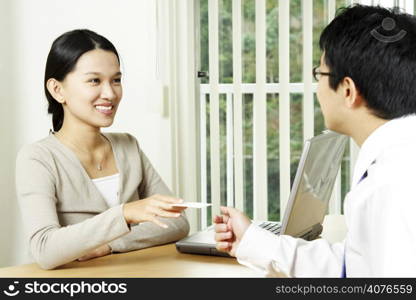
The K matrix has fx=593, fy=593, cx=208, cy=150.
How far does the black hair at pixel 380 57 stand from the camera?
4.25 feet

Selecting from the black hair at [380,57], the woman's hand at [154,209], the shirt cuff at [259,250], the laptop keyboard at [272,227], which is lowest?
the laptop keyboard at [272,227]

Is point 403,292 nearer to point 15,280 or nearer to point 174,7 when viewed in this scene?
point 15,280

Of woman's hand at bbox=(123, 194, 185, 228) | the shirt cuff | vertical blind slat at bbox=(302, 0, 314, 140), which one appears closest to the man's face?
the shirt cuff

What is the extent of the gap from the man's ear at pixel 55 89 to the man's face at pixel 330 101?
98 cm

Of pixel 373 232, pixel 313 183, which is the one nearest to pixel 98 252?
pixel 313 183

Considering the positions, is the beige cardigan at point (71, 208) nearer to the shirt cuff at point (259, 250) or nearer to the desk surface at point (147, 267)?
the desk surface at point (147, 267)

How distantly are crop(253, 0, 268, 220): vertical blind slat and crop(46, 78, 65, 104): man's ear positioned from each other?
1263 millimetres

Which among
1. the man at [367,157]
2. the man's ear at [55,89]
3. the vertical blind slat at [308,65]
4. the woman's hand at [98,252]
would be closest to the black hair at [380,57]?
the man at [367,157]

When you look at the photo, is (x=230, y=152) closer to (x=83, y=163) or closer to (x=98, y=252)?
(x=83, y=163)

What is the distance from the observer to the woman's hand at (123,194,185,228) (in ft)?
5.24

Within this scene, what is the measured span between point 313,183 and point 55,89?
95 cm

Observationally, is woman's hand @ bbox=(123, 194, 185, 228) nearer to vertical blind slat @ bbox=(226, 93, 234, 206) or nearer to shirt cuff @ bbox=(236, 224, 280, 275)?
shirt cuff @ bbox=(236, 224, 280, 275)

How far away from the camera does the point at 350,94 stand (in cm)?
136

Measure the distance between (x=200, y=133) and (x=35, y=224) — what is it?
5.24 ft
